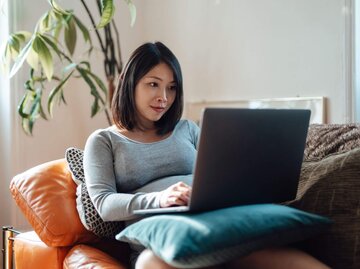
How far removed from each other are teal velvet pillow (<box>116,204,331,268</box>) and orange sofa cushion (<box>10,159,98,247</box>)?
0.46 metres

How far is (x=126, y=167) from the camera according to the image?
57.4 inches

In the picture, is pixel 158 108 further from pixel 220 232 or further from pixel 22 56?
pixel 22 56

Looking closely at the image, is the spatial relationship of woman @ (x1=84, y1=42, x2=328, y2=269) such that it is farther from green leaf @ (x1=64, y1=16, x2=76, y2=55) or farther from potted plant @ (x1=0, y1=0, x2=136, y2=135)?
green leaf @ (x1=64, y1=16, x2=76, y2=55)

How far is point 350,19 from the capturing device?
6.16 feet

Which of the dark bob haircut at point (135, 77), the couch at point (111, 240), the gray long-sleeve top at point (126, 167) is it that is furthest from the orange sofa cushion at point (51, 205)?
the dark bob haircut at point (135, 77)

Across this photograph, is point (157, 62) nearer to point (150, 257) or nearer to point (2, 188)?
point (150, 257)

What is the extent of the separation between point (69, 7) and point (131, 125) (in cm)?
125

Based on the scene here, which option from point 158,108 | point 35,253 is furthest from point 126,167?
point 35,253

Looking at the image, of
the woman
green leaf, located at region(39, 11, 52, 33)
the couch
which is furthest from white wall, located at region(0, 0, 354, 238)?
the woman

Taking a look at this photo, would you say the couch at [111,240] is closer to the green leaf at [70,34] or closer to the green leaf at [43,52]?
the green leaf at [43,52]

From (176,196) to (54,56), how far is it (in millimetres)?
1574

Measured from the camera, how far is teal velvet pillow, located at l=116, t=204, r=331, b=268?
94cm

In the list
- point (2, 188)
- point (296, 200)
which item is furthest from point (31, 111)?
point (296, 200)

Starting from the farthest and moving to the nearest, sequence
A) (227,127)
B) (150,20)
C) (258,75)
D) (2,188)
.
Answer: (150,20) < (2,188) < (258,75) < (227,127)
